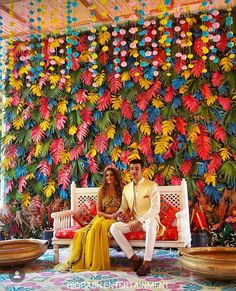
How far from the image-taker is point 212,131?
551 centimetres

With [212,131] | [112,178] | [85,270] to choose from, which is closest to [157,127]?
[212,131]

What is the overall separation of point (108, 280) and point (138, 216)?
0.98m

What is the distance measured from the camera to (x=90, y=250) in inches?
169

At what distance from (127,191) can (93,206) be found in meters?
0.67

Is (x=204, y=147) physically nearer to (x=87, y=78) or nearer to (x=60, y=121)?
(x=87, y=78)

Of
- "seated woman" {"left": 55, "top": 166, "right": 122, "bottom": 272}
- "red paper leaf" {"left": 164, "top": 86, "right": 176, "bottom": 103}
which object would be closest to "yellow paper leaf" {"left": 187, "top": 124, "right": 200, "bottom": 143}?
"red paper leaf" {"left": 164, "top": 86, "right": 176, "bottom": 103}

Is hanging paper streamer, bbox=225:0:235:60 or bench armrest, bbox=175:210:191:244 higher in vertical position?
hanging paper streamer, bbox=225:0:235:60

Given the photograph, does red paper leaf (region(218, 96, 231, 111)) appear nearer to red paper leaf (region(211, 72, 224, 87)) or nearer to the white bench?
red paper leaf (region(211, 72, 224, 87))

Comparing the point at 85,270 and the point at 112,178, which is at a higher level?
the point at 112,178

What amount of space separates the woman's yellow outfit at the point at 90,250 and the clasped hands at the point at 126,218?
0.46 ft

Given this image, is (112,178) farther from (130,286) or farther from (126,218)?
(130,286)

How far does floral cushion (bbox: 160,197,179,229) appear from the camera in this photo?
15.0 feet

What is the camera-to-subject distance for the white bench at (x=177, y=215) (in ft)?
14.3

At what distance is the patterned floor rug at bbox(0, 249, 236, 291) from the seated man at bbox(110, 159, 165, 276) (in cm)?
18
